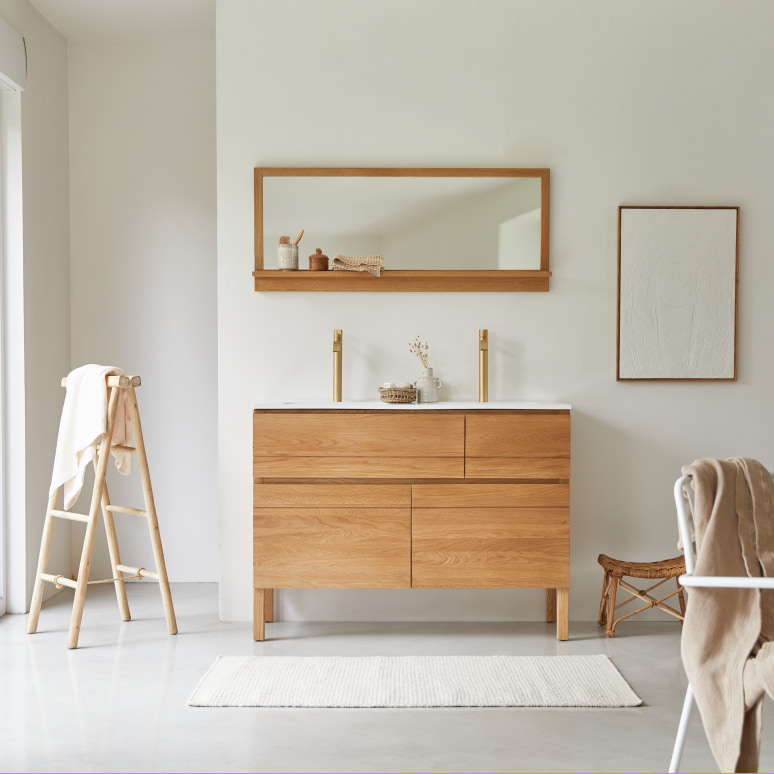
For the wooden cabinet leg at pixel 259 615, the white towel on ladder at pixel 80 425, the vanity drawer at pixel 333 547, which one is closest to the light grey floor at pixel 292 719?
the wooden cabinet leg at pixel 259 615

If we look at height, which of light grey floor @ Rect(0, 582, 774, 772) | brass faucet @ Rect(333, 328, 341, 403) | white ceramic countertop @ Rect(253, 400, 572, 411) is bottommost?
light grey floor @ Rect(0, 582, 774, 772)

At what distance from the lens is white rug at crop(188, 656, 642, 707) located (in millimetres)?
2631

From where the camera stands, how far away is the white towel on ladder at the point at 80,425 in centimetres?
322

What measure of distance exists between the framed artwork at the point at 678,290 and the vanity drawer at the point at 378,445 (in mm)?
890

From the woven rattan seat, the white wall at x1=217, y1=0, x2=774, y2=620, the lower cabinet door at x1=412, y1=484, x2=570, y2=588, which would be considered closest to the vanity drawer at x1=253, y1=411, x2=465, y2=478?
the lower cabinet door at x1=412, y1=484, x2=570, y2=588

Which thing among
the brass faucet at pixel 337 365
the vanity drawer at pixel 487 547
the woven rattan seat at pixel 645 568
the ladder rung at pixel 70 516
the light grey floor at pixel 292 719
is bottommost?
the light grey floor at pixel 292 719

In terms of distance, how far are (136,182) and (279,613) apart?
228cm

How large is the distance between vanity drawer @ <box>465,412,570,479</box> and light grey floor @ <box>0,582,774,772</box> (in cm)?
69

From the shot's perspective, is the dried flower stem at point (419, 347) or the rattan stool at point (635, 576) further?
the dried flower stem at point (419, 347)

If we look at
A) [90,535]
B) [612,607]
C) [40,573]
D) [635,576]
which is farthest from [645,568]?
[40,573]

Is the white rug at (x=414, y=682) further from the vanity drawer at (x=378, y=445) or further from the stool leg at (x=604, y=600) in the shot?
the vanity drawer at (x=378, y=445)

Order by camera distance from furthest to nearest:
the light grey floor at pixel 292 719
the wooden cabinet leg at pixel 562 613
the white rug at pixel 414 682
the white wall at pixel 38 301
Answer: the white wall at pixel 38 301
the wooden cabinet leg at pixel 562 613
the white rug at pixel 414 682
the light grey floor at pixel 292 719

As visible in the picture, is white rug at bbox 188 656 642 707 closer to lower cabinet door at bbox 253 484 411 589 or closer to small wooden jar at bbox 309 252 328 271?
lower cabinet door at bbox 253 484 411 589

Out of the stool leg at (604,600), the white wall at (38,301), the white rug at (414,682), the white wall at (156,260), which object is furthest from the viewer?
the white wall at (156,260)
